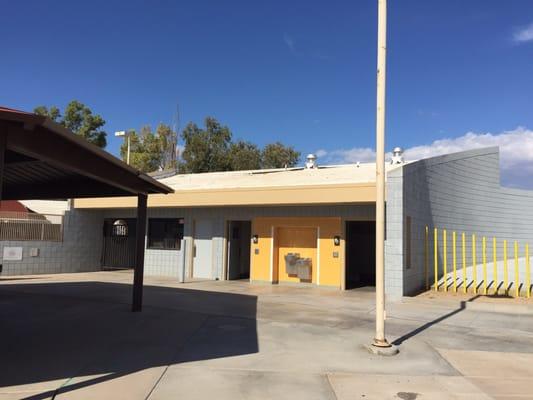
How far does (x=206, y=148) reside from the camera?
48031 millimetres

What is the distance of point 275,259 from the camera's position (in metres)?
18.6

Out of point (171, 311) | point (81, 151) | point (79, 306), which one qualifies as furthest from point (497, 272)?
point (81, 151)

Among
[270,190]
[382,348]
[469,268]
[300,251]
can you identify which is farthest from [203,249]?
[382,348]

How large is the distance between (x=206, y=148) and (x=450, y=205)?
3237 centimetres

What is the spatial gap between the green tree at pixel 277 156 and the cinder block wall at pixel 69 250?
28.8 meters

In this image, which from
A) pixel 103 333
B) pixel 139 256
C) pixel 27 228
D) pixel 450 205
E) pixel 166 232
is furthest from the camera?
pixel 166 232

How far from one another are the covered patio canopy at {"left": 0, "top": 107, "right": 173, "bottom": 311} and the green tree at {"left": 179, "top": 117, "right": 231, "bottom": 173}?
35.1 metres

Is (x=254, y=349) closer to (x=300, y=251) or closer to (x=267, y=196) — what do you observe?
(x=267, y=196)

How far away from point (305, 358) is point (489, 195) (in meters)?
17.2

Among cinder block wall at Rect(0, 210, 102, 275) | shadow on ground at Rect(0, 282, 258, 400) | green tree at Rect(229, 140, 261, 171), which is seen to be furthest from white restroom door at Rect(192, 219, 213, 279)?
green tree at Rect(229, 140, 261, 171)

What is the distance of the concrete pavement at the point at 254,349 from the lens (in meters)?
5.79

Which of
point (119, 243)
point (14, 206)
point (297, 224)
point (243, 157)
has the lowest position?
point (119, 243)

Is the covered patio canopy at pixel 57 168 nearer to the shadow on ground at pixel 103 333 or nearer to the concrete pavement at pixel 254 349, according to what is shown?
the shadow on ground at pixel 103 333

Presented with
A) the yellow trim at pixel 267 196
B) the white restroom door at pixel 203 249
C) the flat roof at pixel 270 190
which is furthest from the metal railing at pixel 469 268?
the white restroom door at pixel 203 249
